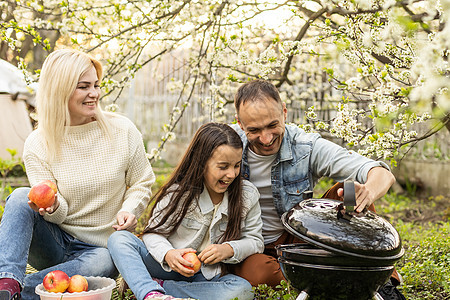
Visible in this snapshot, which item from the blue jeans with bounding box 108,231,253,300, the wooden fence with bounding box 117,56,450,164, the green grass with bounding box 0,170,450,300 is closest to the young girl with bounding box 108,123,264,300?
the blue jeans with bounding box 108,231,253,300

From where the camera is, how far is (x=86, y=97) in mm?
→ 2959

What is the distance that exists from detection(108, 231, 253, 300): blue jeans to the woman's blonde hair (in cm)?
68

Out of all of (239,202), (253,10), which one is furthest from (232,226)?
(253,10)

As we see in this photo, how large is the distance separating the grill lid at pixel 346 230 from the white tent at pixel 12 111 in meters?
6.41

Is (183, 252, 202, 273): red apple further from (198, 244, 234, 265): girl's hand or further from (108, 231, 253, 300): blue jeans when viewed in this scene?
(108, 231, 253, 300): blue jeans

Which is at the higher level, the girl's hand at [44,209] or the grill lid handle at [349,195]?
the grill lid handle at [349,195]

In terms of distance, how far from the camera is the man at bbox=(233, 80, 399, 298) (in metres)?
2.75

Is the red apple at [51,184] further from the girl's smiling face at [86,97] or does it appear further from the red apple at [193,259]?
the red apple at [193,259]

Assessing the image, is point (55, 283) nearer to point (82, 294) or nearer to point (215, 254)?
point (82, 294)

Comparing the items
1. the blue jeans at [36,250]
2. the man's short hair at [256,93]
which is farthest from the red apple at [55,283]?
the man's short hair at [256,93]

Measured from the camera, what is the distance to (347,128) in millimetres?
3244

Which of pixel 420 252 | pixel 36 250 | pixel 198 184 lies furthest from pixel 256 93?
pixel 420 252

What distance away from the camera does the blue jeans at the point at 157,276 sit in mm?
2518

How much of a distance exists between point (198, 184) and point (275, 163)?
44 centimetres
